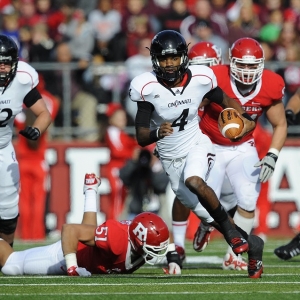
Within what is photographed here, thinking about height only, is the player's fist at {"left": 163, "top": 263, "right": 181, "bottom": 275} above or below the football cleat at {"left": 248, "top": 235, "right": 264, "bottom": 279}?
below

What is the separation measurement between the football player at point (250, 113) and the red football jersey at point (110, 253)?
1.15 meters

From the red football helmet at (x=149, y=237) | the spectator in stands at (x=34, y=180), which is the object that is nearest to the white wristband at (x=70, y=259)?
the red football helmet at (x=149, y=237)

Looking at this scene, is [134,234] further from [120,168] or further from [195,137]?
[120,168]

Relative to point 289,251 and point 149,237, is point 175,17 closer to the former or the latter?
point 289,251

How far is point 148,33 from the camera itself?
1354cm

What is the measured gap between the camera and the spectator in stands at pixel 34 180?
12.1 metres

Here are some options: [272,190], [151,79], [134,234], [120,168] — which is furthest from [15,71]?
[272,190]

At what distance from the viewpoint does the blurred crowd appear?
12.6m

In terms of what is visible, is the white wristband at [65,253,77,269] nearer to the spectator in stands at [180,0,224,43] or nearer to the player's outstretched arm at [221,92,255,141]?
the player's outstretched arm at [221,92,255,141]

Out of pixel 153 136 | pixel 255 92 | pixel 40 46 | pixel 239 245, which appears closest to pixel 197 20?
pixel 40 46

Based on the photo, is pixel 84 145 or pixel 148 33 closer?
pixel 84 145

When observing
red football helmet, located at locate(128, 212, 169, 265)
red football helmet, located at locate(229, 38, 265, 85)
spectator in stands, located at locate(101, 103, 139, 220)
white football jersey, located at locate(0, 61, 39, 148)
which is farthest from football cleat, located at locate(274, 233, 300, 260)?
spectator in stands, located at locate(101, 103, 139, 220)

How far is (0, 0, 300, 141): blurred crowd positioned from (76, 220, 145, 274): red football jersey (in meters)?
5.45

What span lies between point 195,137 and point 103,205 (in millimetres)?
5508
